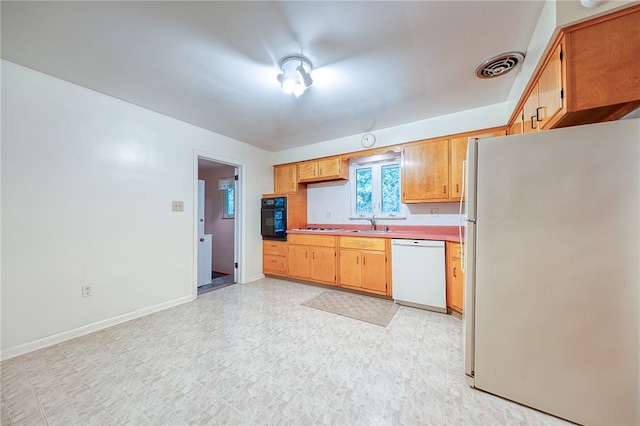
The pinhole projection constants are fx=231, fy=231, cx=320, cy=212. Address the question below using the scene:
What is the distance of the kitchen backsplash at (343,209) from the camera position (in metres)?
3.23

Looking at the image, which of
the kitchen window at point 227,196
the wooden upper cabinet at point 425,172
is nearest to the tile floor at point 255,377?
the wooden upper cabinet at point 425,172

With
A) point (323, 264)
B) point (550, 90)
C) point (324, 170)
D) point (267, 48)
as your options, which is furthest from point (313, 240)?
point (550, 90)

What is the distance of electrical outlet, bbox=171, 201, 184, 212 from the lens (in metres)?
2.99

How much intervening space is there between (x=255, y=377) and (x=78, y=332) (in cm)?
195

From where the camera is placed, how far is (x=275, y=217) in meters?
4.08

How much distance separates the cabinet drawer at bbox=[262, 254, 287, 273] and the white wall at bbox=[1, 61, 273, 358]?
51.5 inches

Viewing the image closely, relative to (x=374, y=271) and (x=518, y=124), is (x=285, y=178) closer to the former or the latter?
(x=374, y=271)

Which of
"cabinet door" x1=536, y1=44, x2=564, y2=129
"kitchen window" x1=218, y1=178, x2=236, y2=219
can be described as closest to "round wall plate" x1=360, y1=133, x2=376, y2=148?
"cabinet door" x1=536, y1=44, x2=564, y2=129

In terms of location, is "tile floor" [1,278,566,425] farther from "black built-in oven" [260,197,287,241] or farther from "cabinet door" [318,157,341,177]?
"cabinet door" [318,157,341,177]

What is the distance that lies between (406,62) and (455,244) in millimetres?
1909

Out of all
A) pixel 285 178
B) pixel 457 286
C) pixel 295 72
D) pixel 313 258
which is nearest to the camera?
pixel 295 72

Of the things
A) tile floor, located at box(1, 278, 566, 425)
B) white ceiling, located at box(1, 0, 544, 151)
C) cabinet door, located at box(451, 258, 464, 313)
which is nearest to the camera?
tile floor, located at box(1, 278, 566, 425)

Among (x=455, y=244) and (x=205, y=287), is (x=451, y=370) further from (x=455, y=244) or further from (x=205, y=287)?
(x=205, y=287)

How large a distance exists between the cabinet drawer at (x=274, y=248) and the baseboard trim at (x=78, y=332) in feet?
5.21
